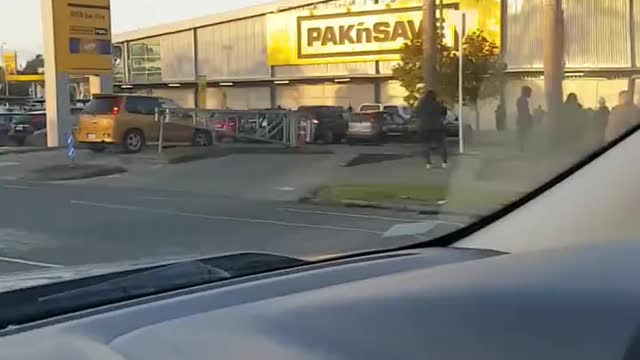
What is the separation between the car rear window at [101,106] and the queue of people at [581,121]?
66.1ft

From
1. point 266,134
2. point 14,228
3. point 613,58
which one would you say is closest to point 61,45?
point 266,134

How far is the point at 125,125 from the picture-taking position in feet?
75.2

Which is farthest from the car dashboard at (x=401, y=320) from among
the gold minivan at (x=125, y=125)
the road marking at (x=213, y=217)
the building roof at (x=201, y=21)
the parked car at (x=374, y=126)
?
the building roof at (x=201, y=21)

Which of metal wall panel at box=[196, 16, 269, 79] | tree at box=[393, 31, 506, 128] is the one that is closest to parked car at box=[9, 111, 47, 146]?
metal wall panel at box=[196, 16, 269, 79]

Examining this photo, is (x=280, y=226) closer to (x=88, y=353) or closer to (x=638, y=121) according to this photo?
(x=638, y=121)

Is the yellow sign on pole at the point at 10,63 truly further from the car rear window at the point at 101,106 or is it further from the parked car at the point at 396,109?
the car rear window at the point at 101,106

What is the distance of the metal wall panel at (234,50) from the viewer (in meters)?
37.2

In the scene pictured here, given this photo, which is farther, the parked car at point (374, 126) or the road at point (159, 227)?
the parked car at point (374, 126)

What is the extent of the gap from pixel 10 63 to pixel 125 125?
3011cm

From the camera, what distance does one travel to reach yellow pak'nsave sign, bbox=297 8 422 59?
19.2 meters

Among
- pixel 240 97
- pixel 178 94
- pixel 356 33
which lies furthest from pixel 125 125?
pixel 240 97

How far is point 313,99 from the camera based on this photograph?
35594 millimetres

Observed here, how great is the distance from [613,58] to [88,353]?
2264 millimetres

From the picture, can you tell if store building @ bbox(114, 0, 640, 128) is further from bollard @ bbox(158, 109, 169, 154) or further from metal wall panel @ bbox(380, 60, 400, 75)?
bollard @ bbox(158, 109, 169, 154)
